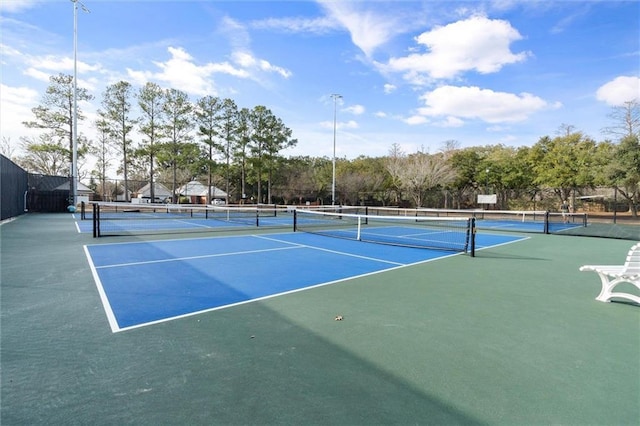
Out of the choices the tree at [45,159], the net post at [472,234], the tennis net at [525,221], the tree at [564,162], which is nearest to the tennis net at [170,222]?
the tennis net at [525,221]

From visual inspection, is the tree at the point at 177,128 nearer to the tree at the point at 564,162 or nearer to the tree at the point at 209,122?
the tree at the point at 209,122

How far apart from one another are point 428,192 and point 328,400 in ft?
139

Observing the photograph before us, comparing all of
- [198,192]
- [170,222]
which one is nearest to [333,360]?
[170,222]

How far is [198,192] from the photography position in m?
53.6

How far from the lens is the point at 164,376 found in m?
2.80

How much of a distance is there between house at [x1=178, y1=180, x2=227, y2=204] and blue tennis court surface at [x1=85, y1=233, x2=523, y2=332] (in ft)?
144

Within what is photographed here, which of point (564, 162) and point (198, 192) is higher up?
point (564, 162)

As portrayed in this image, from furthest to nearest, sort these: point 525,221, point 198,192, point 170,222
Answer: point 198,192, point 525,221, point 170,222

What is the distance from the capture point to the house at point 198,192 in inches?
2061

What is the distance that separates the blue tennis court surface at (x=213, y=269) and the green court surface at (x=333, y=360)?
0.38 metres

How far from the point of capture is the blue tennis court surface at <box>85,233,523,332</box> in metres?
4.68

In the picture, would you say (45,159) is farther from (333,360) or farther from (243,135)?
(333,360)

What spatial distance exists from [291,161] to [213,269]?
33.9 m

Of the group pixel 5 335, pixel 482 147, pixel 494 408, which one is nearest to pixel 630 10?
pixel 494 408
